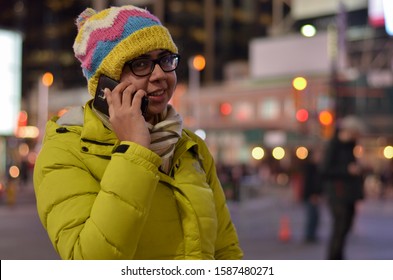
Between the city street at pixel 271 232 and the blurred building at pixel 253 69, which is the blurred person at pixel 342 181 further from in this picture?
the blurred building at pixel 253 69

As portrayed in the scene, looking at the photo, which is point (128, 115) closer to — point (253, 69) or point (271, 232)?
point (271, 232)

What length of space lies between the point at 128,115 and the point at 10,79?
1791 cm

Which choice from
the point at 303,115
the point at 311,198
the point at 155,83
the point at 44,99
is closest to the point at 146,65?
the point at 155,83


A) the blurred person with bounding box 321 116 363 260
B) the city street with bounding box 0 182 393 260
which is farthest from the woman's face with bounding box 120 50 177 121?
the blurred person with bounding box 321 116 363 260

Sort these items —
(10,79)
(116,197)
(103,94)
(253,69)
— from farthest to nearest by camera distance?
(253,69)
(10,79)
(103,94)
(116,197)

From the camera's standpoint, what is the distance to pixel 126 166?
1.60 m

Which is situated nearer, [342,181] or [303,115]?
[342,181]

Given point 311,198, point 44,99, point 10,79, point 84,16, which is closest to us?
point 84,16

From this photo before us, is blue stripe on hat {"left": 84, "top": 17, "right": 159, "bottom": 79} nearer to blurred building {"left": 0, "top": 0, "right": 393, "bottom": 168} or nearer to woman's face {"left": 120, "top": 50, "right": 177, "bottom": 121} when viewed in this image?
woman's face {"left": 120, "top": 50, "right": 177, "bottom": 121}

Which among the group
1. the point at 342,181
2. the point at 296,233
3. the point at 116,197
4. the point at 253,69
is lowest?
the point at 296,233

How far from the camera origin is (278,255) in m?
8.80

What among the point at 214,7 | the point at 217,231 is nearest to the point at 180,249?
the point at 217,231

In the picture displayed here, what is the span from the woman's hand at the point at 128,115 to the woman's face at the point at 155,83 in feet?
0.14

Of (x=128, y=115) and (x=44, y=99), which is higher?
(x=128, y=115)
